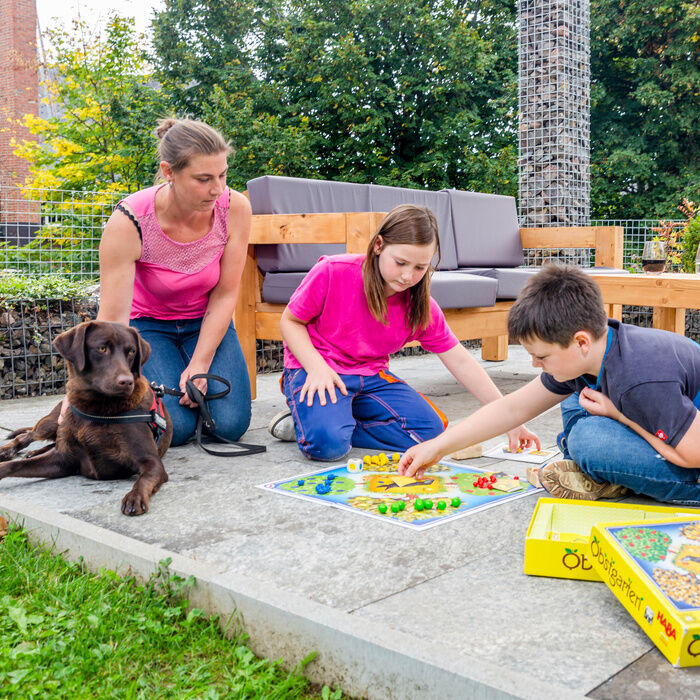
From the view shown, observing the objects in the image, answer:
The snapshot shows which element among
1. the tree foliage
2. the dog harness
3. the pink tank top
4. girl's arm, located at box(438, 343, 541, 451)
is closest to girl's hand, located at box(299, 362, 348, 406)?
girl's arm, located at box(438, 343, 541, 451)

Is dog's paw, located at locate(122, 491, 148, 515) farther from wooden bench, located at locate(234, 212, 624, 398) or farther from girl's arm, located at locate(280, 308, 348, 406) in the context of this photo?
wooden bench, located at locate(234, 212, 624, 398)

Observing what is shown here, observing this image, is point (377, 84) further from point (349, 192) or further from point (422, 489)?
point (422, 489)

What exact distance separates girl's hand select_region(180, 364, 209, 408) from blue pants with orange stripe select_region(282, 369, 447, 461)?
1.34ft

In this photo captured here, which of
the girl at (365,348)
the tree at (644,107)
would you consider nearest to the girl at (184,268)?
the girl at (365,348)

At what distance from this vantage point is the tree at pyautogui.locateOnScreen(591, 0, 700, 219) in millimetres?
16000

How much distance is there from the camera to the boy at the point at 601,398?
216 centimetres

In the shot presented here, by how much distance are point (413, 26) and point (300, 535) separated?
16.3m

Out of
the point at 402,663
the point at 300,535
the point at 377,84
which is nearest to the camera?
the point at 402,663

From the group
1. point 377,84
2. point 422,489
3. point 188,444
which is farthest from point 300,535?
point 377,84

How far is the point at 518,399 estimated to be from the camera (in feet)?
8.06

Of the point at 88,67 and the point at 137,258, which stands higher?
the point at 88,67

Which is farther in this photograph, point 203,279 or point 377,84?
point 377,84

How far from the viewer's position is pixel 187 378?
3617 mm

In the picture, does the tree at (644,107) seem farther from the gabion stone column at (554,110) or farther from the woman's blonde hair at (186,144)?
the woman's blonde hair at (186,144)
